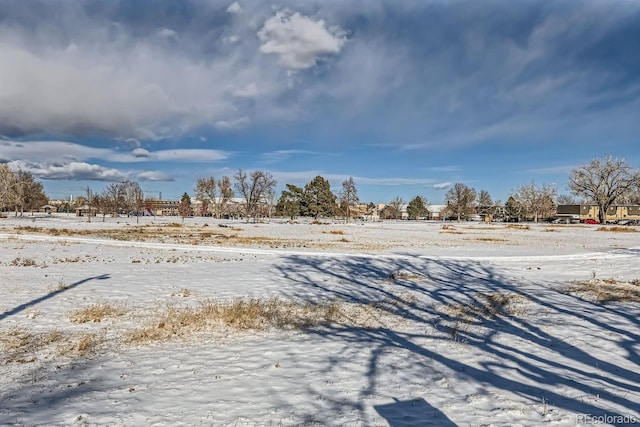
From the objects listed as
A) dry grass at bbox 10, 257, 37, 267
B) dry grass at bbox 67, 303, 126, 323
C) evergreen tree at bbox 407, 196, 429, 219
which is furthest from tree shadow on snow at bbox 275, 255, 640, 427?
evergreen tree at bbox 407, 196, 429, 219

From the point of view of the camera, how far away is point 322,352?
7164 mm

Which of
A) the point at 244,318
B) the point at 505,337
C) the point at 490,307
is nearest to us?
the point at 505,337

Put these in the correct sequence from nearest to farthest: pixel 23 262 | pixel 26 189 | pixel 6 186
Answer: pixel 23 262 < pixel 6 186 < pixel 26 189

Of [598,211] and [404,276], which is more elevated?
[598,211]

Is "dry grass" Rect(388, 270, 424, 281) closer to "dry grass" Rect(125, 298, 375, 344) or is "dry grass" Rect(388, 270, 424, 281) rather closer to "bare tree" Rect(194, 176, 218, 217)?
"dry grass" Rect(125, 298, 375, 344)

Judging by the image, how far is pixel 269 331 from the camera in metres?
8.50

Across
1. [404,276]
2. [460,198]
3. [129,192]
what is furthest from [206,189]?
[404,276]

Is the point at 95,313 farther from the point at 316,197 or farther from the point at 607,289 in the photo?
the point at 316,197

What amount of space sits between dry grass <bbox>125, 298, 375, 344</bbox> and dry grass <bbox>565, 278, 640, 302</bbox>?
7.17 m

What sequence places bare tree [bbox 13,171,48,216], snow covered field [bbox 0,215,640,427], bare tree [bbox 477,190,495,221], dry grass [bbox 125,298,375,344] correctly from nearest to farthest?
1. snow covered field [bbox 0,215,640,427]
2. dry grass [bbox 125,298,375,344]
3. bare tree [bbox 13,171,48,216]
4. bare tree [bbox 477,190,495,221]

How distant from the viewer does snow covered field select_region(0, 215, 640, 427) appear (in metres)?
4.91

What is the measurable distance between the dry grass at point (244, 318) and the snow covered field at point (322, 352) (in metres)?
0.07

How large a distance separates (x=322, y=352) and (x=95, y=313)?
567cm

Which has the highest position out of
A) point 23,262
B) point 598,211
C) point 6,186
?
point 6,186
